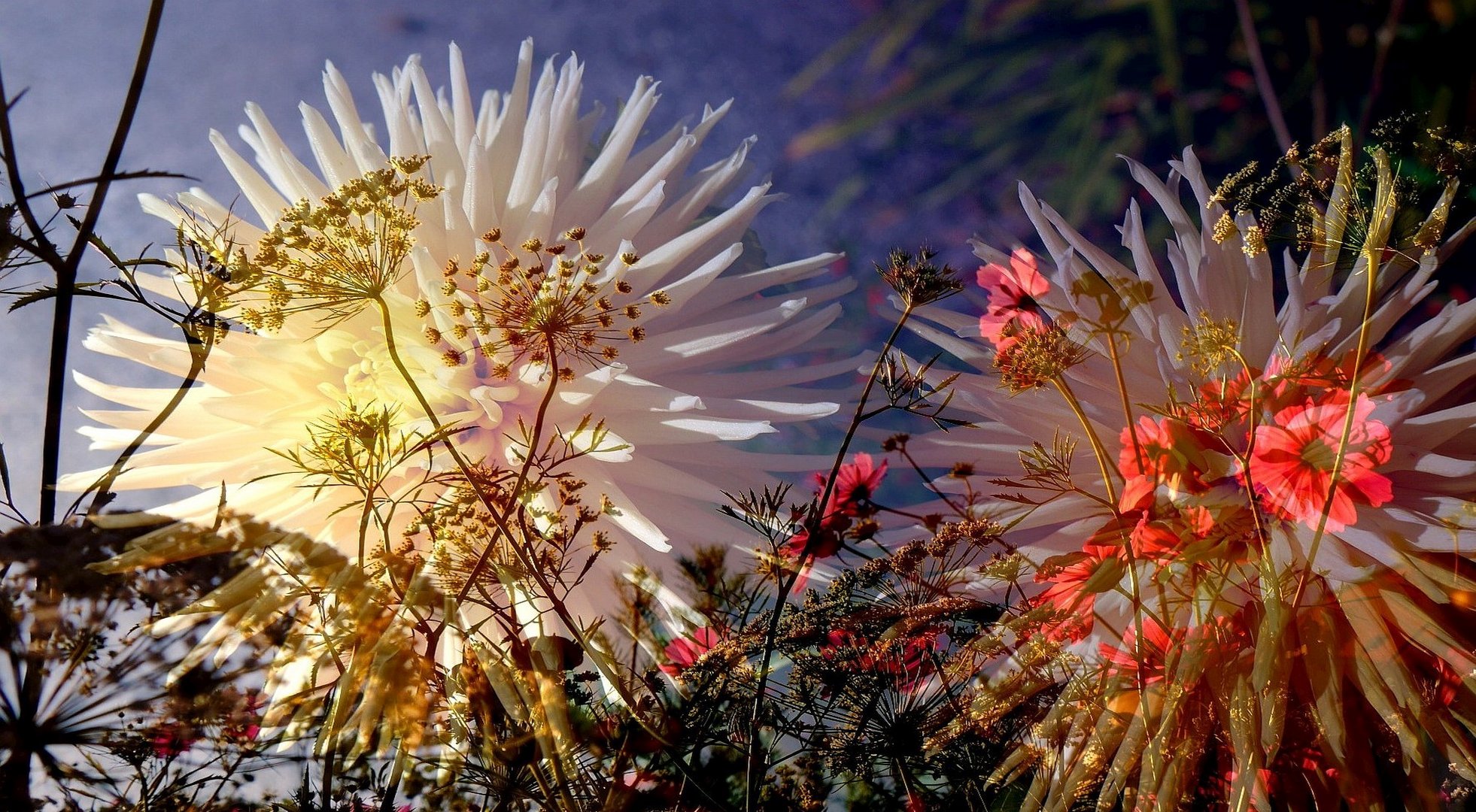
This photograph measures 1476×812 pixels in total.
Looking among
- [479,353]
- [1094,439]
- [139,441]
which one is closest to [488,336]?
[479,353]

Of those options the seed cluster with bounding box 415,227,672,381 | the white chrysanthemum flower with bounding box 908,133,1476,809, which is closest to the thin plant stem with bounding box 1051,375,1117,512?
the white chrysanthemum flower with bounding box 908,133,1476,809

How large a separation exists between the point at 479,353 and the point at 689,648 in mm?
163

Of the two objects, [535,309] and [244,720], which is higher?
[535,309]

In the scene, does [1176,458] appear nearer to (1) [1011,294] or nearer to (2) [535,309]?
(1) [1011,294]

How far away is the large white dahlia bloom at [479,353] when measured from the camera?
0.32m

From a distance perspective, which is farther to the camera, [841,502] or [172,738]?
[841,502]

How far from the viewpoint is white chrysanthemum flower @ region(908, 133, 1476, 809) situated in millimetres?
294

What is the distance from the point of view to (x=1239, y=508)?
1.05ft

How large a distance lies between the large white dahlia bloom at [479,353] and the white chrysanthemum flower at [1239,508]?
0.10 meters

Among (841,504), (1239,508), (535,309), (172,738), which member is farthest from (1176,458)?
(172,738)

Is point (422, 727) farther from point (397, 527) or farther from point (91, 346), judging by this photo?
point (91, 346)

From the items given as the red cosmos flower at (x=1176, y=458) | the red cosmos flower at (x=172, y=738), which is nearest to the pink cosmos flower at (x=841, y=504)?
the red cosmos flower at (x=1176, y=458)

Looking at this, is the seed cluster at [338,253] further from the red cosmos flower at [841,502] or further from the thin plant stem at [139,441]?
the red cosmos flower at [841,502]

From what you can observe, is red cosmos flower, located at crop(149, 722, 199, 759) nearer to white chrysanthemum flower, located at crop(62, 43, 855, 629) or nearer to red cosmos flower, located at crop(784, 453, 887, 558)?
white chrysanthemum flower, located at crop(62, 43, 855, 629)
